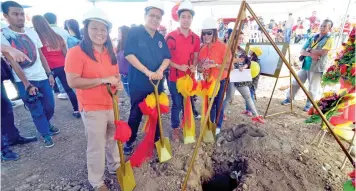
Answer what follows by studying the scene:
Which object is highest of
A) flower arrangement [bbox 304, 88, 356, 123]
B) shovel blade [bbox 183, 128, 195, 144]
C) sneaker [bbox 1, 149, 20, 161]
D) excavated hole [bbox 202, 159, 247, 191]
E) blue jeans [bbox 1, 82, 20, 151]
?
flower arrangement [bbox 304, 88, 356, 123]

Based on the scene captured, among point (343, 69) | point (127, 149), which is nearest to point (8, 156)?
point (127, 149)

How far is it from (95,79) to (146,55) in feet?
2.81

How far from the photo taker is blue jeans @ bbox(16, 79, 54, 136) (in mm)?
3047

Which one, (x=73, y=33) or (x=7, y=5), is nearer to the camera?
(x=7, y=5)

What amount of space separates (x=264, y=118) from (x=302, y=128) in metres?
0.75

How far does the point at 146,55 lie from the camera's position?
8.67 feet

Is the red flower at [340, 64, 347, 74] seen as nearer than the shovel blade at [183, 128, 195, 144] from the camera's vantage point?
Yes

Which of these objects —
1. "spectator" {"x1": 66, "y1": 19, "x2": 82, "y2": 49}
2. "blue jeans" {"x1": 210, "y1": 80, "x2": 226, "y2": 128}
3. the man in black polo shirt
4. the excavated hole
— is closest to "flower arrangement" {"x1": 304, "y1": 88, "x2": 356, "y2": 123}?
the excavated hole

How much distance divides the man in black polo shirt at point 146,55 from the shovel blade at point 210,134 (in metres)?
1.22

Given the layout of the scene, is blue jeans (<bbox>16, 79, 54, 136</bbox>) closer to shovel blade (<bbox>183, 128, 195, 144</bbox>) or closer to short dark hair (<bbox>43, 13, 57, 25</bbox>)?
short dark hair (<bbox>43, 13, 57, 25</bbox>)

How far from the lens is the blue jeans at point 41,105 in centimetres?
305

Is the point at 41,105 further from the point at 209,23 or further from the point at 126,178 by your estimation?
the point at 209,23

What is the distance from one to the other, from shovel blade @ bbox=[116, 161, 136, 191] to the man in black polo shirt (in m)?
0.75

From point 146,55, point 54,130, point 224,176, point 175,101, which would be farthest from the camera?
point 54,130
